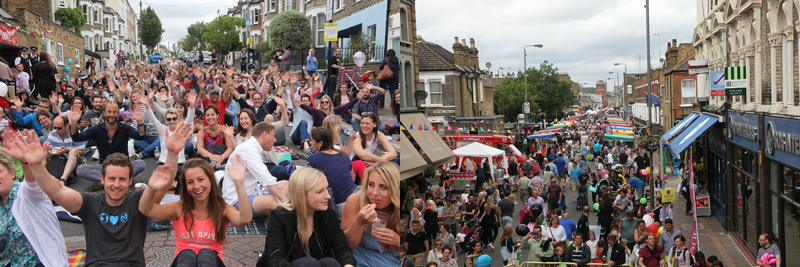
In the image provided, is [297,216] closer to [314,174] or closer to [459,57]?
[314,174]

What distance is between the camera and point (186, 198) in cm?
388

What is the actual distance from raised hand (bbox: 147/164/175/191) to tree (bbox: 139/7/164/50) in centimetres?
7834

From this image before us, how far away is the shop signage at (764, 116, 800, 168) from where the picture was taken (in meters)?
9.74

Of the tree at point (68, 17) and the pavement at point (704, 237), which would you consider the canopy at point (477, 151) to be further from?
the tree at point (68, 17)

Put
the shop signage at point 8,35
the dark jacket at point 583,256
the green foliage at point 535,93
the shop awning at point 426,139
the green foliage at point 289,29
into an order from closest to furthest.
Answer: the shop awning at point 426,139 → the dark jacket at point 583,256 → the shop signage at point 8,35 → the green foliage at point 289,29 → the green foliage at point 535,93

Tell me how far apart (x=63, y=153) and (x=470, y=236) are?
Result: 7.41 metres

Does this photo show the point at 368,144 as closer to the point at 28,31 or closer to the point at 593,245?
the point at 593,245

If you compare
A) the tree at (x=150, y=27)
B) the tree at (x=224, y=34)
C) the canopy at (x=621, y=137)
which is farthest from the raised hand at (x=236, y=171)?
the tree at (x=150, y=27)

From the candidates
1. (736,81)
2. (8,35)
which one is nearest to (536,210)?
(736,81)

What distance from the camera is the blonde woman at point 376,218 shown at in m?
3.65

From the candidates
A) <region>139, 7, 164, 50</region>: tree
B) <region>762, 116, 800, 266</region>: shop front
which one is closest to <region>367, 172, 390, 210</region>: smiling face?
<region>762, 116, 800, 266</region>: shop front

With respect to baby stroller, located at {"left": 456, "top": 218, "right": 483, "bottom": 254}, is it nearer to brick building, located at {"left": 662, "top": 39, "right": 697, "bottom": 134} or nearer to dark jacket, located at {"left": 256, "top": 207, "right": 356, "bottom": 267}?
dark jacket, located at {"left": 256, "top": 207, "right": 356, "bottom": 267}

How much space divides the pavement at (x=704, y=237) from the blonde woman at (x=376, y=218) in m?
7.14

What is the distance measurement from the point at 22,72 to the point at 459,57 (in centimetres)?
1591
